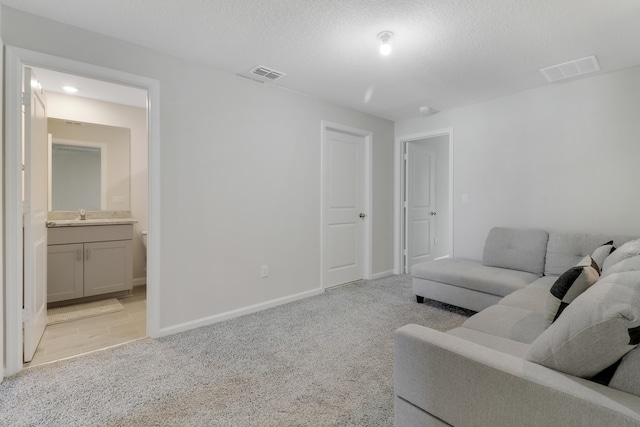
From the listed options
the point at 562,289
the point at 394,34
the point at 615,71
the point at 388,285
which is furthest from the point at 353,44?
the point at 388,285

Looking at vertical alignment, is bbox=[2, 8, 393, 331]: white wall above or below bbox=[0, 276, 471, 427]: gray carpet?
above

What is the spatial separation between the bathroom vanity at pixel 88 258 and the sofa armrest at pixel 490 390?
3640 mm

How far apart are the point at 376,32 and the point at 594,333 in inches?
85.4

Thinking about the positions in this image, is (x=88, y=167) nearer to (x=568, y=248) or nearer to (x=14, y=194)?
(x=14, y=194)

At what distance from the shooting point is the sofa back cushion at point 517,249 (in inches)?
119

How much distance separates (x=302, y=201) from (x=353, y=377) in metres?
2.05

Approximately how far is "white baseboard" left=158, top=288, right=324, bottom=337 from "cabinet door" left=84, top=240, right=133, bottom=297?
158cm

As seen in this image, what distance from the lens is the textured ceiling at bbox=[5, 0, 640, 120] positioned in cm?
194

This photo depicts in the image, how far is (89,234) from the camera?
→ 11.4 ft

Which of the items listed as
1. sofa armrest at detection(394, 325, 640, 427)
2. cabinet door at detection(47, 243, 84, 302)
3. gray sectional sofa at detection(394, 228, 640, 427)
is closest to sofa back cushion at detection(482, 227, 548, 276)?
gray sectional sofa at detection(394, 228, 640, 427)

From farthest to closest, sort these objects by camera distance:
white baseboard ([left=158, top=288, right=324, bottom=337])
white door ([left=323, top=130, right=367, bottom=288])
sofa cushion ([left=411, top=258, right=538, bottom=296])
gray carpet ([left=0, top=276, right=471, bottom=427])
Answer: white door ([left=323, top=130, right=367, bottom=288])
sofa cushion ([left=411, top=258, right=538, bottom=296])
white baseboard ([left=158, top=288, right=324, bottom=337])
gray carpet ([left=0, top=276, right=471, bottom=427])

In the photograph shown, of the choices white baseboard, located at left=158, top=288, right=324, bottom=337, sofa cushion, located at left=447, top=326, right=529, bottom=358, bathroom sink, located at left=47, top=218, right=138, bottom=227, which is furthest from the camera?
bathroom sink, located at left=47, top=218, right=138, bottom=227

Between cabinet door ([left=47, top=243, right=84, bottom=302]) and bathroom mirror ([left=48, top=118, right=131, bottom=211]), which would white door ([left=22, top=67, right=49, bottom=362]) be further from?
bathroom mirror ([left=48, top=118, right=131, bottom=211])

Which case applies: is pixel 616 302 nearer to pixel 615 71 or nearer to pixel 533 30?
pixel 533 30
